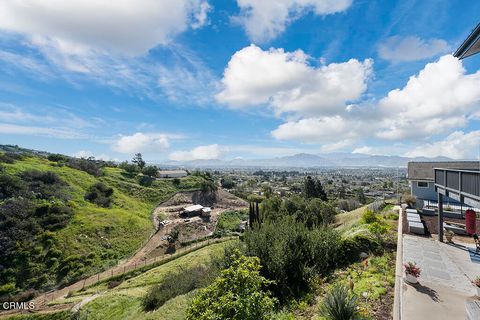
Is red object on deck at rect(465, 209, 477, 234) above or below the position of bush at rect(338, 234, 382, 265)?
above

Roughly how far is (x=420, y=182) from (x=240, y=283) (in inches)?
963

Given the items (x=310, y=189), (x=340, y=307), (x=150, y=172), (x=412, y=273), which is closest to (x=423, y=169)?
(x=412, y=273)

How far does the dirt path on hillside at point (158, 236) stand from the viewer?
20.0m

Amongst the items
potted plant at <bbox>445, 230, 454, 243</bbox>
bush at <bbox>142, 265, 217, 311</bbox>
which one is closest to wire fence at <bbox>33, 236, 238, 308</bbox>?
bush at <bbox>142, 265, 217, 311</bbox>

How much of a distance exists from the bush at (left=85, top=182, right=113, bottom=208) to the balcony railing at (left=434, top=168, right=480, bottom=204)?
41.8m

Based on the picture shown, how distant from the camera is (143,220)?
37062 millimetres

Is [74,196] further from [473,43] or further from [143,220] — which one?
[473,43]

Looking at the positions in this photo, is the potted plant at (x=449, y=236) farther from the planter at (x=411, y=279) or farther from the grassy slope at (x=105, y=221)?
the grassy slope at (x=105, y=221)

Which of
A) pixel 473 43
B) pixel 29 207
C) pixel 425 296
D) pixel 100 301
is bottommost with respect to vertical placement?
pixel 100 301

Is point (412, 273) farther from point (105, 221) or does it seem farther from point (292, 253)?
point (105, 221)

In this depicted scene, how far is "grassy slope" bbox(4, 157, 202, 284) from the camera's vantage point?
2645 cm

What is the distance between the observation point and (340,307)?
486cm

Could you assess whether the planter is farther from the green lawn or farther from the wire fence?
the green lawn

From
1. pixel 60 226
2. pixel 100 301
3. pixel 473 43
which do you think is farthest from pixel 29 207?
pixel 473 43
